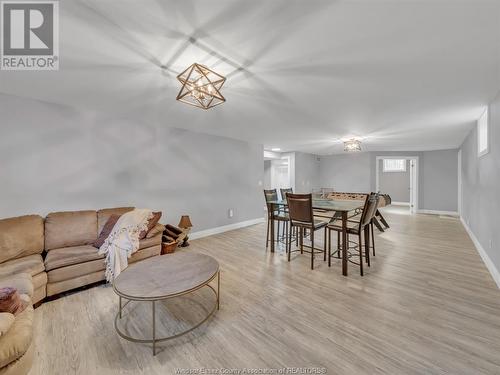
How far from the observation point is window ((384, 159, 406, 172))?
366 inches

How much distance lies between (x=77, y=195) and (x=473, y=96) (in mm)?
5415

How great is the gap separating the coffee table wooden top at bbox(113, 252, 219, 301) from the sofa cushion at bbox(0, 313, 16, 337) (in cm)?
53

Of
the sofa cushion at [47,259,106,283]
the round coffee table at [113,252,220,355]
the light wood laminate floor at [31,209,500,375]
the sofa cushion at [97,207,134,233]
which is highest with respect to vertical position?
the sofa cushion at [97,207,134,233]

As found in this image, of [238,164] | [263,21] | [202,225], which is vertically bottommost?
[202,225]

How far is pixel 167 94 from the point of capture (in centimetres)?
251

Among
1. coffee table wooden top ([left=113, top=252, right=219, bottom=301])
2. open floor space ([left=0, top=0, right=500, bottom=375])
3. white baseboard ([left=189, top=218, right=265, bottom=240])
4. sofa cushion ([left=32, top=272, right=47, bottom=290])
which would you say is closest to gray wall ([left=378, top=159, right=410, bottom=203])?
open floor space ([left=0, top=0, right=500, bottom=375])

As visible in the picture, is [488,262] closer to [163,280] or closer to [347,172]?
[163,280]

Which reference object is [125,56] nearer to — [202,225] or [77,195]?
[77,195]

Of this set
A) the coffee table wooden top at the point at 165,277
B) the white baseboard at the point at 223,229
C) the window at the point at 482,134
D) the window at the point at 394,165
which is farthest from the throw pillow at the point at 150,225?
the window at the point at 394,165

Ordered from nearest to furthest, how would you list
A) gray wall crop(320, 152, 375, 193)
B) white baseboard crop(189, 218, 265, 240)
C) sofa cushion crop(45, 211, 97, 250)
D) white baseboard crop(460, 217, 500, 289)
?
white baseboard crop(460, 217, 500, 289) < sofa cushion crop(45, 211, 97, 250) < white baseboard crop(189, 218, 265, 240) < gray wall crop(320, 152, 375, 193)

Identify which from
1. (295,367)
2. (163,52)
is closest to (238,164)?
(163,52)

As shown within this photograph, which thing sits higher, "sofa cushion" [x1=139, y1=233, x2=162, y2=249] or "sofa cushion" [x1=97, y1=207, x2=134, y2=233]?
"sofa cushion" [x1=97, y1=207, x2=134, y2=233]

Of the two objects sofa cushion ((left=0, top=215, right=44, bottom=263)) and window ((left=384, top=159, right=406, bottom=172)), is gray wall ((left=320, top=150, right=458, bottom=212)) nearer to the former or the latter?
window ((left=384, top=159, right=406, bottom=172))

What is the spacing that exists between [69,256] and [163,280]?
1.40m
